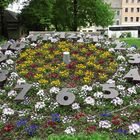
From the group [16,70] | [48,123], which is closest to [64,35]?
[16,70]

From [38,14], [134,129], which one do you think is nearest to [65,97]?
[134,129]

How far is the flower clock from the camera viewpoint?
9.80m

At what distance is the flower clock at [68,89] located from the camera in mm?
9805

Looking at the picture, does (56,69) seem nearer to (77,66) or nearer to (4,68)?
(77,66)

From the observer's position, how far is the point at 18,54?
14625 mm

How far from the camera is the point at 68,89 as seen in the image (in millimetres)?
11555

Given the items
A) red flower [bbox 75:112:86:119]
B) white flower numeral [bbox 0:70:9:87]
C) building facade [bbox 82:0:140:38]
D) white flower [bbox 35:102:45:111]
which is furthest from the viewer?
building facade [bbox 82:0:140:38]

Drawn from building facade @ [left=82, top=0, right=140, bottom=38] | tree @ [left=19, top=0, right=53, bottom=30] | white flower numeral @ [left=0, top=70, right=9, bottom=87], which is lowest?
building facade @ [left=82, top=0, right=140, bottom=38]

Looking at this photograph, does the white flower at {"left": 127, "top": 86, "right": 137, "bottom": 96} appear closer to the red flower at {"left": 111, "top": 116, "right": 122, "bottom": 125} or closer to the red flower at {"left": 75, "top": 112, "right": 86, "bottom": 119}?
the red flower at {"left": 111, "top": 116, "right": 122, "bottom": 125}

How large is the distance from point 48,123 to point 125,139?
1.76m

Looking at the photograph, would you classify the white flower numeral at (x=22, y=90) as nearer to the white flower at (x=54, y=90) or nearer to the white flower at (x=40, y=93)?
the white flower at (x=40, y=93)

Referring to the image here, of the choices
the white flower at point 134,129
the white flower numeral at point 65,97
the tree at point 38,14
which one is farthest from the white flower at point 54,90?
the tree at point 38,14

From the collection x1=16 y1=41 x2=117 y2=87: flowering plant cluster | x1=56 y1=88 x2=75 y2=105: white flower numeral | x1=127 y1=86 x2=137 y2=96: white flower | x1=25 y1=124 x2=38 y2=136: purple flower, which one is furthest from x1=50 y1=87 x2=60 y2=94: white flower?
x1=25 y1=124 x2=38 y2=136: purple flower

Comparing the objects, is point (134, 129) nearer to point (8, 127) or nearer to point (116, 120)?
point (116, 120)
